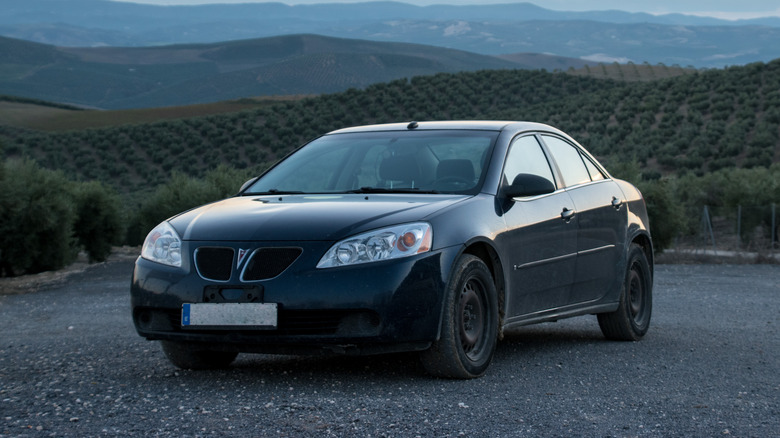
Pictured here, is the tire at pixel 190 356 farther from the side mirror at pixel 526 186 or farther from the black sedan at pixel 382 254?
the side mirror at pixel 526 186

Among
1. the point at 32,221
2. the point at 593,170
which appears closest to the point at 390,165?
the point at 593,170

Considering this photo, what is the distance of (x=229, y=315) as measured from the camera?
5.63 meters

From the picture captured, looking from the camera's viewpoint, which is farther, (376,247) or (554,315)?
(554,315)

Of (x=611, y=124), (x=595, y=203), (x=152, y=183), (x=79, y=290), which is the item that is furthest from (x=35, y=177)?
(x=611, y=124)

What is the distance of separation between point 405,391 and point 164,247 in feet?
5.36

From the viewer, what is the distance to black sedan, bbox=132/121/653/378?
557cm

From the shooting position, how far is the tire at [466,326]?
575 cm

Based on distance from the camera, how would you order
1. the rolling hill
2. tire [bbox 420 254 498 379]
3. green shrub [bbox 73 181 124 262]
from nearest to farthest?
1. tire [bbox 420 254 498 379]
2. green shrub [bbox 73 181 124 262]
3. the rolling hill

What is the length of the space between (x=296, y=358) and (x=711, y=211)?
2376 centimetres

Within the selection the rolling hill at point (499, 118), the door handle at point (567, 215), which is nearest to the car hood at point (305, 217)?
the door handle at point (567, 215)

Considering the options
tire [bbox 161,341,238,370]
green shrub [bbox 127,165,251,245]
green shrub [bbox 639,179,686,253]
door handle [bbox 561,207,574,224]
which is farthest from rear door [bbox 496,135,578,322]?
green shrub [bbox 639,179,686,253]

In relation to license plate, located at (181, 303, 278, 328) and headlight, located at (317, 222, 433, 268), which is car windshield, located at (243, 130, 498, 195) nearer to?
headlight, located at (317, 222, 433, 268)

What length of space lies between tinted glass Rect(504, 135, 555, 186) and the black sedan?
0.02 metres

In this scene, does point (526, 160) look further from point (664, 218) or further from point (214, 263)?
point (664, 218)
